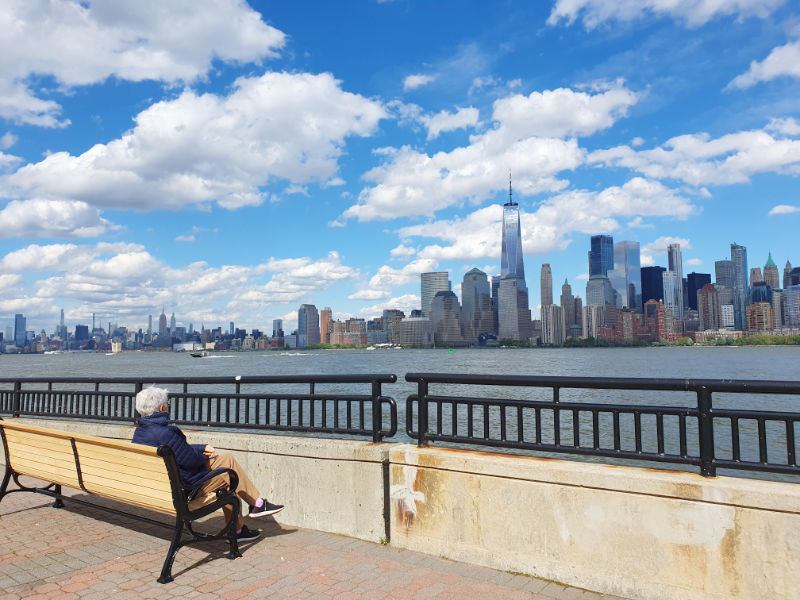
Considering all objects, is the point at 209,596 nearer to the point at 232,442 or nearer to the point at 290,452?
the point at 290,452

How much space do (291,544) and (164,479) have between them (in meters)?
1.50

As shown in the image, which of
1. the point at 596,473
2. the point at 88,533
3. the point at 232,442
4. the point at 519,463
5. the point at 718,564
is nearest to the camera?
the point at 718,564

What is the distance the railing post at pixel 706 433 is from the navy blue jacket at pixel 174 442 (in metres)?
4.23

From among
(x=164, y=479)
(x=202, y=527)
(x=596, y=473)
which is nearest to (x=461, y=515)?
(x=596, y=473)

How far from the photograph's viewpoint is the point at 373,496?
598cm

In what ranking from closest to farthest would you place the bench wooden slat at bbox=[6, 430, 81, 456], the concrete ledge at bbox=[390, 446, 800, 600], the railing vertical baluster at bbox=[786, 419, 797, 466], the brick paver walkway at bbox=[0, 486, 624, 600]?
the concrete ledge at bbox=[390, 446, 800, 600], the railing vertical baluster at bbox=[786, 419, 797, 466], the brick paver walkway at bbox=[0, 486, 624, 600], the bench wooden slat at bbox=[6, 430, 81, 456]

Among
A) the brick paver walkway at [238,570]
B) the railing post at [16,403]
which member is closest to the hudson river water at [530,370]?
the railing post at [16,403]

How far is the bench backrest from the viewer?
534cm

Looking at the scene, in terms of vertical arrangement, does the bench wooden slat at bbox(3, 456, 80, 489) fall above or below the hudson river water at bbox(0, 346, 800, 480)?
above

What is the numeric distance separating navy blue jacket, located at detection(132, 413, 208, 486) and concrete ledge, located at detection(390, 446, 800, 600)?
1.82m

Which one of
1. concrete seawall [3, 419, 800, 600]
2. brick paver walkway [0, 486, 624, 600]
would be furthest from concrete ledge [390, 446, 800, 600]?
brick paver walkway [0, 486, 624, 600]

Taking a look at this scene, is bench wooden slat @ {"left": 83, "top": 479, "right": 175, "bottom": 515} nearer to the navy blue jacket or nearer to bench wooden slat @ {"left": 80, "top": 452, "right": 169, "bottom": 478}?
bench wooden slat @ {"left": 80, "top": 452, "right": 169, "bottom": 478}

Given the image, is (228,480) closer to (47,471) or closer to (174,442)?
(174,442)

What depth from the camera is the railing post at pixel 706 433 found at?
14.5 feet
